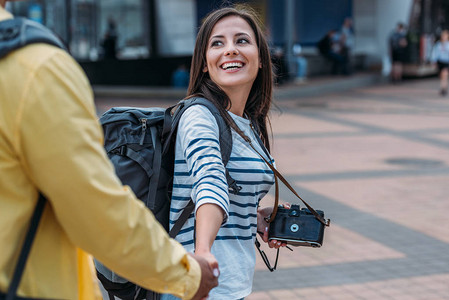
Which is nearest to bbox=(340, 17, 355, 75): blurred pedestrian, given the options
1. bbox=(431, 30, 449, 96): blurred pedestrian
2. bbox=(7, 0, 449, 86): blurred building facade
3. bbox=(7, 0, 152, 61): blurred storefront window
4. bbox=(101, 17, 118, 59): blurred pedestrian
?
bbox=(7, 0, 449, 86): blurred building facade

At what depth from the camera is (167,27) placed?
25.5 meters

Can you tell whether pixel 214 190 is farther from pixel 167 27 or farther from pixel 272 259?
pixel 167 27

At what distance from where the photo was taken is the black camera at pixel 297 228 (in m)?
2.46

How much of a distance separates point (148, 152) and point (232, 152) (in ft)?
0.92

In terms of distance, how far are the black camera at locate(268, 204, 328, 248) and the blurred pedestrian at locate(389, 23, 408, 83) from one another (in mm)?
21854

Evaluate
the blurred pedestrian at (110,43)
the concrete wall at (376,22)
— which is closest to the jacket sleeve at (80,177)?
the blurred pedestrian at (110,43)

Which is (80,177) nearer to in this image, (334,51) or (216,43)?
(216,43)

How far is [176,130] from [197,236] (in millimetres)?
454

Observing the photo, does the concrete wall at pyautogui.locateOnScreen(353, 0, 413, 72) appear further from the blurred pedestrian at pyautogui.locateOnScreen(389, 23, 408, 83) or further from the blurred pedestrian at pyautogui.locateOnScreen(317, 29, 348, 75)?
the blurred pedestrian at pyautogui.locateOnScreen(317, 29, 348, 75)

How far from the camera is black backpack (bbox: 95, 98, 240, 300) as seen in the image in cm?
224

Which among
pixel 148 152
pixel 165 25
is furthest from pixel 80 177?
pixel 165 25

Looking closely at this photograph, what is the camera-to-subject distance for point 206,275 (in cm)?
178

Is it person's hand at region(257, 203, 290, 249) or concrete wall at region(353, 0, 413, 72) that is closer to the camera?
person's hand at region(257, 203, 290, 249)

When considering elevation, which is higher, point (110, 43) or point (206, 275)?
point (206, 275)
